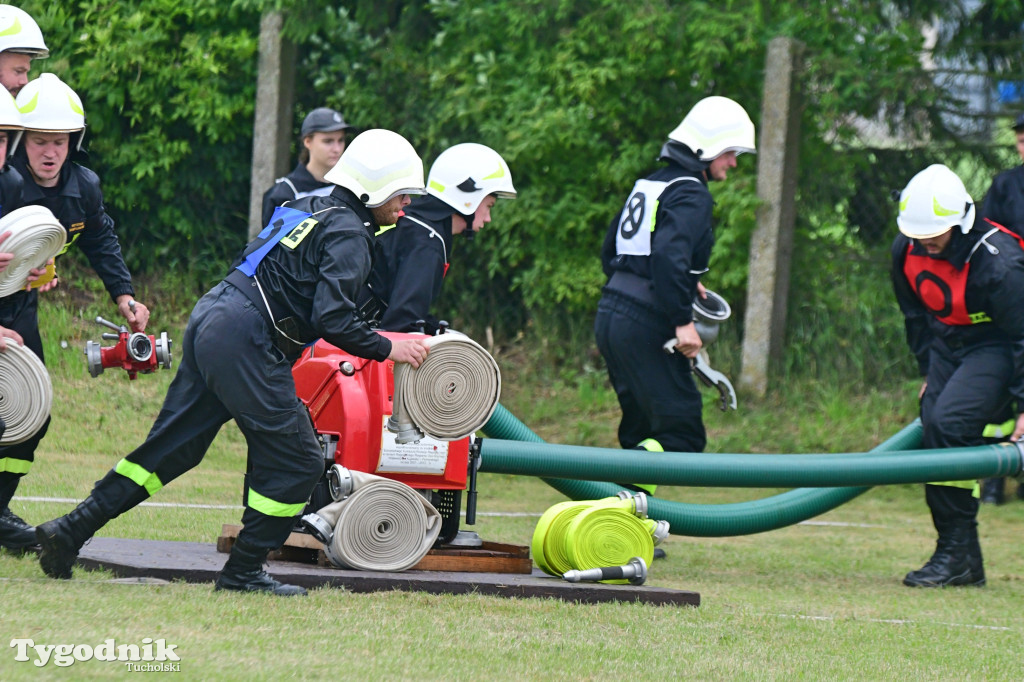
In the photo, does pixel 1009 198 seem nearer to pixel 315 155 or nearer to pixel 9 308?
pixel 315 155

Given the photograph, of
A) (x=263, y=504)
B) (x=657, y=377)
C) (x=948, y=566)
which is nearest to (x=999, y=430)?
(x=948, y=566)

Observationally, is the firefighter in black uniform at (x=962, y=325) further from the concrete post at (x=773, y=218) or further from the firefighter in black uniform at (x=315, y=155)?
the concrete post at (x=773, y=218)

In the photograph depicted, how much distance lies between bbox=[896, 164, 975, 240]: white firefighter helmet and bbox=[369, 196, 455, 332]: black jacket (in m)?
2.28

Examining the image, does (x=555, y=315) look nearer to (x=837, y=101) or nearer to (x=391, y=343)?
(x=837, y=101)

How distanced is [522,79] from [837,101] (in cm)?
256

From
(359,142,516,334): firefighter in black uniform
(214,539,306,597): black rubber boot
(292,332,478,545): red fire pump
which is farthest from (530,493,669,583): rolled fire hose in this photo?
(214,539,306,597): black rubber boot

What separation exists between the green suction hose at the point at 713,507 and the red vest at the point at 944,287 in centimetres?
80

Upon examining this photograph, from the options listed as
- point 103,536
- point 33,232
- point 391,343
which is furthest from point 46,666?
point 103,536

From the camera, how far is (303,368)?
5633 millimetres

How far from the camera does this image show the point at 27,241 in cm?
506

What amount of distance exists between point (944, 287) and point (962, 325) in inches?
9.7

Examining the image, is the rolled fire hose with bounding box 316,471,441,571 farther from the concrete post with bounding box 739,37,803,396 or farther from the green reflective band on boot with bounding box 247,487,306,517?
the concrete post with bounding box 739,37,803,396

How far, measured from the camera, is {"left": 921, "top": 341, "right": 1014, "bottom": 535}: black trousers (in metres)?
6.37

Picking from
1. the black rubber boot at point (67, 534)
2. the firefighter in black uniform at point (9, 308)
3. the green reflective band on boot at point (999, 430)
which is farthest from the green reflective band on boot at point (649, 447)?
the firefighter in black uniform at point (9, 308)
